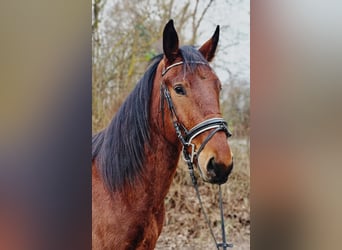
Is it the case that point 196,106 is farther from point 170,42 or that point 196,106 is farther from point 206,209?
point 206,209

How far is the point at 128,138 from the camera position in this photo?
2693 mm

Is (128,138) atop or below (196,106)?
below

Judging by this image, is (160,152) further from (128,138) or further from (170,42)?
(170,42)

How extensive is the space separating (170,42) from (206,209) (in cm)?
104

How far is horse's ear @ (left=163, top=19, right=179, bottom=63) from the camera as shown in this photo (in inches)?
105

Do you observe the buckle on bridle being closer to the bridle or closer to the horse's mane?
the bridle

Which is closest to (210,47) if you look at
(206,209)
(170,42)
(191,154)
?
(170,42)

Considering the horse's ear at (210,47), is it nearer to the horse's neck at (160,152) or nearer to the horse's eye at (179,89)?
the horse's eye at (179,89)

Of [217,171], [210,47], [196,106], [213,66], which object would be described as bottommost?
[217,171]

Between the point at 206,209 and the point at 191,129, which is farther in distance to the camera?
the point at 206,209

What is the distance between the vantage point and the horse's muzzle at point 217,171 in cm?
265
